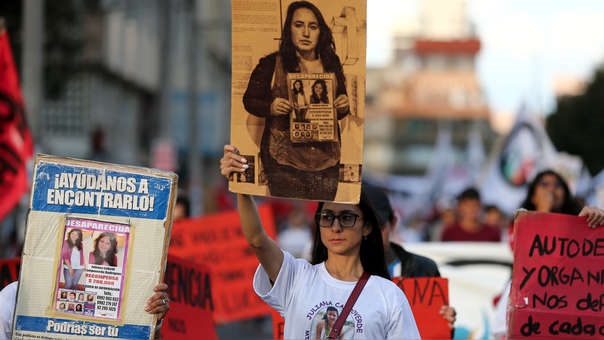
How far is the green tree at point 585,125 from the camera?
7262cm

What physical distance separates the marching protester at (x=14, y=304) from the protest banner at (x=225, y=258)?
6.91m

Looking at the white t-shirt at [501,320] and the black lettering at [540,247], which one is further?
the white t-shirt at [501,320]

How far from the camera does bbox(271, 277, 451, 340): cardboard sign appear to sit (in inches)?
283

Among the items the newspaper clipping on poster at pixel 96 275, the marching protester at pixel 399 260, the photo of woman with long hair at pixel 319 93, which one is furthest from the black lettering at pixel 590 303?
the newspaper clipping on poster at pixel 96 275

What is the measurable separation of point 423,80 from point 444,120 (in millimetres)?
10010

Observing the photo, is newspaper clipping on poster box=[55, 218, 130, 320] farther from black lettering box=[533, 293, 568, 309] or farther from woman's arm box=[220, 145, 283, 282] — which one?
black lettering box=[533, 293, 568, 309]

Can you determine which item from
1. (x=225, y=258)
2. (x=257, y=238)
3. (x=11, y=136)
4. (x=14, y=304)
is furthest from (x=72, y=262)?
(x=225, y=258)

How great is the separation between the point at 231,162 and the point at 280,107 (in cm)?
30

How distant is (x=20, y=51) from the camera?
23281 mm

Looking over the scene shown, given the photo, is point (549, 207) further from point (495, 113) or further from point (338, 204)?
point (495, 113)

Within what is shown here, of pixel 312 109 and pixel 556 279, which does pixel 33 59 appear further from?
pixel 312 109

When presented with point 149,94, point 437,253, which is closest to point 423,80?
point 149,94

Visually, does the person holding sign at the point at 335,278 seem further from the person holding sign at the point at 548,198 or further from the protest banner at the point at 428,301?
the person holding sign at the point at 548,198

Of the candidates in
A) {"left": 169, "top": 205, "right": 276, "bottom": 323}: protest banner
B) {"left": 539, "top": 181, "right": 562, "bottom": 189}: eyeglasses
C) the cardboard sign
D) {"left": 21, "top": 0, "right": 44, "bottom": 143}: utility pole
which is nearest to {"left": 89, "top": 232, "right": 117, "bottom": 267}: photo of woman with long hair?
the cardboard sign
